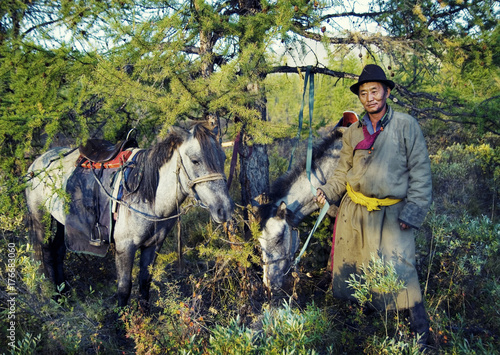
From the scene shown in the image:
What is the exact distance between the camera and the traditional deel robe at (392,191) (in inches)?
118

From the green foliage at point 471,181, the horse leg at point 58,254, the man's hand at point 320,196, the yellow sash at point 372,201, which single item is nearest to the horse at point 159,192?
the horse leg at point 58,254

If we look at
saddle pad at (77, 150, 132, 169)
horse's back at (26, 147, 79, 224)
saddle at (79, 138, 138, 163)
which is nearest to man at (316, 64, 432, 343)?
saddle pad at (77, 150, 132, 169)

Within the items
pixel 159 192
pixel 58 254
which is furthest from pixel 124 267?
pixel 58 254

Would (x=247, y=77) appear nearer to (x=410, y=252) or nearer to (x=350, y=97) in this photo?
(x=410, y=252)

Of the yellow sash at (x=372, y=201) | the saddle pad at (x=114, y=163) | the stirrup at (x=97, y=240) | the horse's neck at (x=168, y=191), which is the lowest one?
the stirrup at (x=97, y=240)

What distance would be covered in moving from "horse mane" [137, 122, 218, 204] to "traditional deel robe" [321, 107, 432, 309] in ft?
4.95

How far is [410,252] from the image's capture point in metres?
3.15

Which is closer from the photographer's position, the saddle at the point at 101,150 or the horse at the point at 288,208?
the saddle at the point at 101,150

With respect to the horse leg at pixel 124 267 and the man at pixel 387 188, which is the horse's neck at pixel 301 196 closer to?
the man at pixel 387 188

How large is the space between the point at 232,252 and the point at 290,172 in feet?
4.03

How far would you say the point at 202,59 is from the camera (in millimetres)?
3426

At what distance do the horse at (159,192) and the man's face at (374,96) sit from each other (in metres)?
1.56

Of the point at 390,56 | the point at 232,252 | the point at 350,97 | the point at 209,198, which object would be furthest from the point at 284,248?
the point at 350,97

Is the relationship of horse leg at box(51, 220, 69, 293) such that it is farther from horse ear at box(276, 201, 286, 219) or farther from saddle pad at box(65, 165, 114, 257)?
horse ear at box(276, 201, 286, 219)
